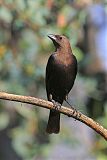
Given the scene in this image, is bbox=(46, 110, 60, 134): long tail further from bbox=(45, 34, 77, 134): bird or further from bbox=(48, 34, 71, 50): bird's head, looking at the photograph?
bbox=(48, 34, 71, 50): bird's head

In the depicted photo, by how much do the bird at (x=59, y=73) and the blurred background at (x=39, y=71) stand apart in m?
1.22

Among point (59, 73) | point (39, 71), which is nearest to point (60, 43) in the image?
point (59, 73)

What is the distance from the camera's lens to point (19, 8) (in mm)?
7719

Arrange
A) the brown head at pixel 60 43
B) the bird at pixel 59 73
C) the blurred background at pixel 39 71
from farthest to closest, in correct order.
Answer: the blurred background at pixel 39 71
the brown head at pixel 60 43
the bird at pixel 59 73

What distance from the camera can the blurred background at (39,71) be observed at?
7.80 metres

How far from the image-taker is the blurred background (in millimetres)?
7805

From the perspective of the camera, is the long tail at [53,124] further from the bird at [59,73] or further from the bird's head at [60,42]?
the bird's head at [60,42]

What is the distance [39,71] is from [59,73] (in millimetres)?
1888

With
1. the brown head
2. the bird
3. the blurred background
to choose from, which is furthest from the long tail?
the blurred background

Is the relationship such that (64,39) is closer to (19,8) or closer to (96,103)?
(19,8)

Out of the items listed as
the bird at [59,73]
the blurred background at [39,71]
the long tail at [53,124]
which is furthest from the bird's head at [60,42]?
the blurred background at [39,71]

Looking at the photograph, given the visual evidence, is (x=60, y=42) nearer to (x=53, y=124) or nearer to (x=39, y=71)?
(x=53, y=124)

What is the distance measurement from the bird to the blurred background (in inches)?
48.2

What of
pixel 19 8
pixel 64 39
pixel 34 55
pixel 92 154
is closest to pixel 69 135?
pixel 92 154
